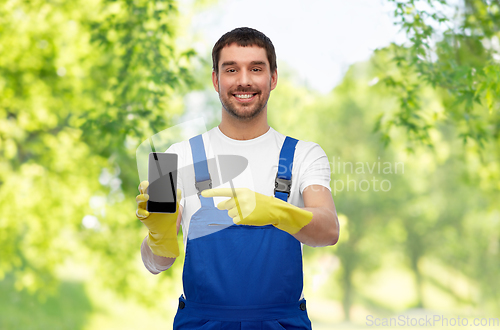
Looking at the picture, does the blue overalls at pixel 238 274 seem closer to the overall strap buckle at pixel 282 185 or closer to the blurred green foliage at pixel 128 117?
the overall strap buckle at pixel 282 185

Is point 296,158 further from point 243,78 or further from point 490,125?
point 490,125

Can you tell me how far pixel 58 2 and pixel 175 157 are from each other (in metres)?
5.73

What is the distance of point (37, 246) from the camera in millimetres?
6145

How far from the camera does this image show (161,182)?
4.88 feet

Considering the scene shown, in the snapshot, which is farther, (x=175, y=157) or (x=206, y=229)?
(x=206, y=229)

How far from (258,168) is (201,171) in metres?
0.26

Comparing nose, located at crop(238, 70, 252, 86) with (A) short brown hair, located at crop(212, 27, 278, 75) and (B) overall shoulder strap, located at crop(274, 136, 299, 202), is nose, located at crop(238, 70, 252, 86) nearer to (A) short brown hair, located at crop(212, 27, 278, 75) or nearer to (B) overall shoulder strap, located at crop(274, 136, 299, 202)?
(A) short brown hair, located at crop(212, 27, 278, 75)

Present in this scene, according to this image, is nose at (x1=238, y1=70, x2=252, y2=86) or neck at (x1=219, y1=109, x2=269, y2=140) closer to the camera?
nose at (x1=238, y1=70, x2=252, y2=86)

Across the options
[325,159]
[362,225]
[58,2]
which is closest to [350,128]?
[362,225]

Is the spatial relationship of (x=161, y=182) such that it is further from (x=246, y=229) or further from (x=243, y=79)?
(x=243, y=79)

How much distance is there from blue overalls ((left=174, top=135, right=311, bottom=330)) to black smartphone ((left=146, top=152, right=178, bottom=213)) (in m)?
0.17

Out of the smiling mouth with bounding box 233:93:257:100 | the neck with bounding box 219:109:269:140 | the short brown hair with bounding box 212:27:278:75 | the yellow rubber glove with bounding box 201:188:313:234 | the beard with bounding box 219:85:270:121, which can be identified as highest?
the short brown hair with bounding box 212:27:278:75

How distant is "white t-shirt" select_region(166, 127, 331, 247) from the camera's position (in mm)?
1727

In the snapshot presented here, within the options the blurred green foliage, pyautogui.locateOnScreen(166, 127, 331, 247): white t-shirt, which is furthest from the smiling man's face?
the blurred green foliage
